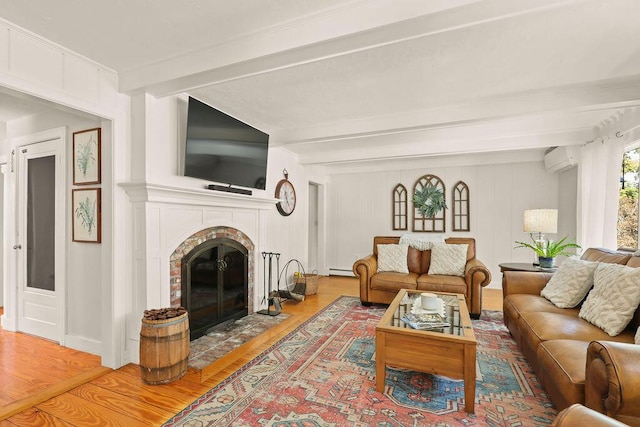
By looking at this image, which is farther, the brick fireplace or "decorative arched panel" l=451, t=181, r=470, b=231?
"decorative arched panel" l=451, t=181, r=470, b=231

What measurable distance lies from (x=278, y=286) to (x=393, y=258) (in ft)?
5.40

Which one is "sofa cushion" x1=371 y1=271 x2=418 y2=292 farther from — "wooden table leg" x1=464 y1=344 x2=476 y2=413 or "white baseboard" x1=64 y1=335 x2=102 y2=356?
"white baseboard" x1=64 y1=335 x2=102 y2=356

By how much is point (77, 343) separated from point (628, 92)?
509cm

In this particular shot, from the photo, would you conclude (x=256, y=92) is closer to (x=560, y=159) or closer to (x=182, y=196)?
(x=182, y=196)

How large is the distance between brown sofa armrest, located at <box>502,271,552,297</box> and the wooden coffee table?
3.80 feet

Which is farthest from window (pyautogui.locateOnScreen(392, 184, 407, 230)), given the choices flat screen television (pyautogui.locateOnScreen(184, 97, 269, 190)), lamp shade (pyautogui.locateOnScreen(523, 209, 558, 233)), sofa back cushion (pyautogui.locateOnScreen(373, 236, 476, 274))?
flat screen television (pyautogui.locateOnScreen(184, 97, 269, 190))

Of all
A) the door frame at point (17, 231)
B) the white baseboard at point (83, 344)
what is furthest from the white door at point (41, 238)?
the white baseboard at point (83, 344)

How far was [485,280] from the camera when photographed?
3.68 meters

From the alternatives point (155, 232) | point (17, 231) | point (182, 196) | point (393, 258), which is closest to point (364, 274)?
point (393, 258)

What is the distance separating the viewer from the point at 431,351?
2.04 m

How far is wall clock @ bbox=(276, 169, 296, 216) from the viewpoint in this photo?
4.72m

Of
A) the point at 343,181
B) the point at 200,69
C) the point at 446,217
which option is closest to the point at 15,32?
the point at 200,69

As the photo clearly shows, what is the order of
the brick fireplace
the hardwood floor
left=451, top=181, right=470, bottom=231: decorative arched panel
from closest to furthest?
1. the hardwood floor
2. the brick fireplace
3. left=451, top=181, right=470, bottom=231: decorative arched panel

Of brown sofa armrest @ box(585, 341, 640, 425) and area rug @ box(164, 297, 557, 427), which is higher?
brown sofa armrest @ box(585, 341, 640, 425)
